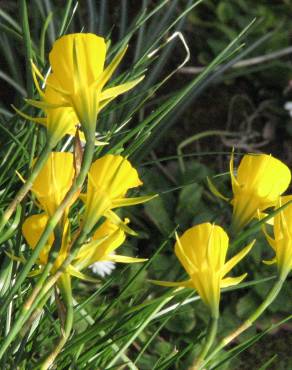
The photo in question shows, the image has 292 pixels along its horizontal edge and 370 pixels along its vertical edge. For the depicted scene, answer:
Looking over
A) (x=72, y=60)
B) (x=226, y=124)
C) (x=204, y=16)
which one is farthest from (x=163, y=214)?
(x=72, y=60)

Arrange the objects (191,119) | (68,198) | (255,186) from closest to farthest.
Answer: (68,198)
(255,186)
(191,119)

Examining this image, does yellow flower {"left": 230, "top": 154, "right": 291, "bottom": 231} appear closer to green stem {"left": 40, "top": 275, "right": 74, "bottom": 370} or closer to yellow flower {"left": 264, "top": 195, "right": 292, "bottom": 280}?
yellow flower {"left": 264, "top": 195, "right": 292, "bottom": 280}

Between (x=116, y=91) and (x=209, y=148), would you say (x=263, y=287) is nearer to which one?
(x=209, y=148)

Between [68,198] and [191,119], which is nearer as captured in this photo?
[68,198]

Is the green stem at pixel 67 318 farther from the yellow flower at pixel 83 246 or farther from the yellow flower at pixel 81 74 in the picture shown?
the yellow flower at pixel 81 74

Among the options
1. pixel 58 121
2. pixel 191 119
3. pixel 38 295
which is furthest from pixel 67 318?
pixel 191 119

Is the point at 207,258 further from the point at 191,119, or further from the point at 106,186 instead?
the point at 191,119
